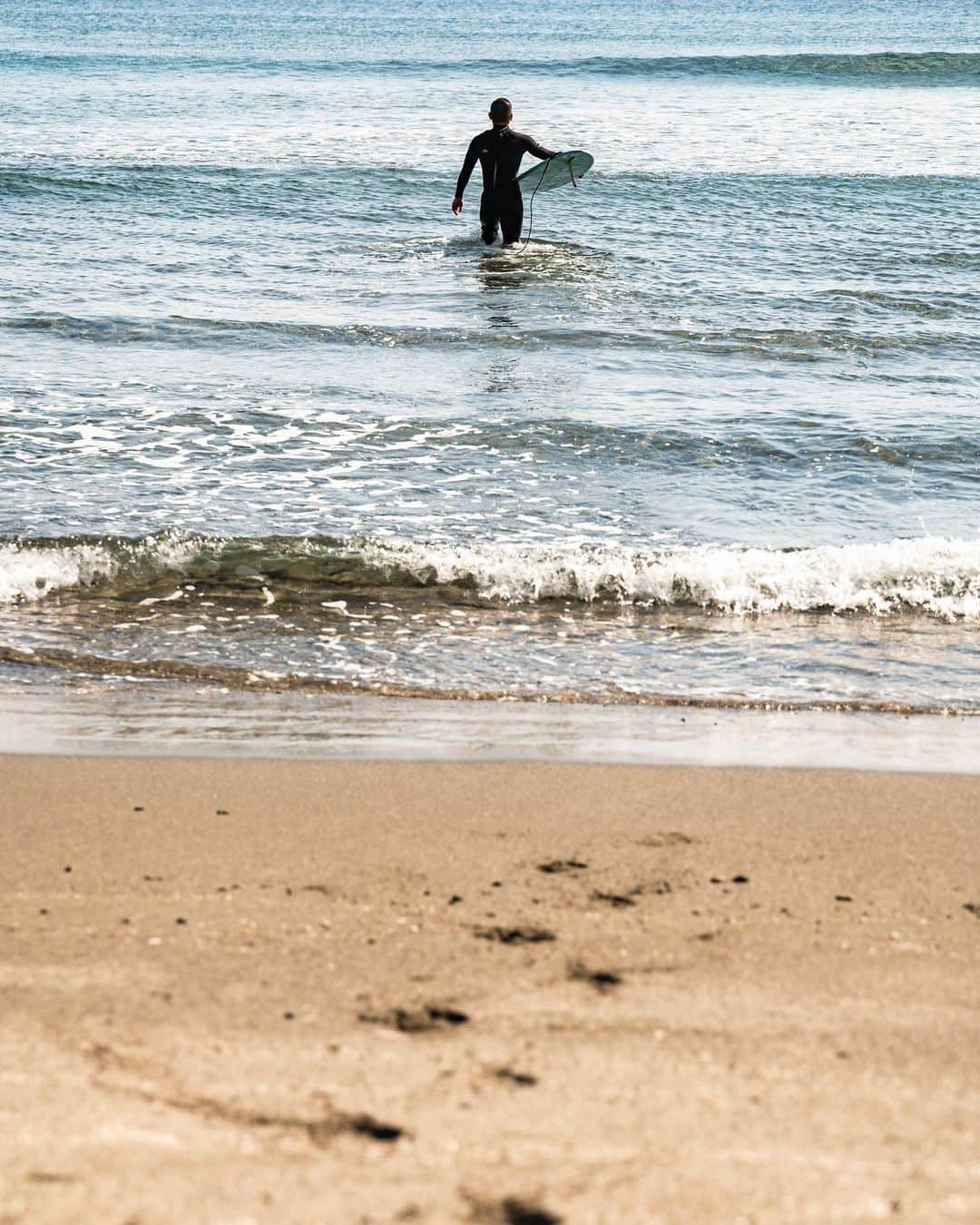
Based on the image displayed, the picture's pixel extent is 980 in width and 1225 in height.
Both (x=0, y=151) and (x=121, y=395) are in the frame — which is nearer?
(x=121, y=395)

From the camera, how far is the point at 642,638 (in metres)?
5.54

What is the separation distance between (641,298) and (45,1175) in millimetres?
11715

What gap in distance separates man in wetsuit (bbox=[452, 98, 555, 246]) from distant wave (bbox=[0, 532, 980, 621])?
9.37m

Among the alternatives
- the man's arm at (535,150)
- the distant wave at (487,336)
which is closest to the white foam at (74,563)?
the distant wave at (487,336)

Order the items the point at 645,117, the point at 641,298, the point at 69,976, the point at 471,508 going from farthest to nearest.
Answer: the point at 645,117, the point at 641,298, the point at 471,508, the point at 69,976

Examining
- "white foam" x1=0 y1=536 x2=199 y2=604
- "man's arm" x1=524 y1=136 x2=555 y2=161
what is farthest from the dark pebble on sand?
"man's arm" x1=524 y1=136 x2=555 y2=161

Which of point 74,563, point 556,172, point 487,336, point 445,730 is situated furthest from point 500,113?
point 445,730

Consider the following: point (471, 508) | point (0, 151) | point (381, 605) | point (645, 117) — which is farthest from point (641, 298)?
point (645, 117)

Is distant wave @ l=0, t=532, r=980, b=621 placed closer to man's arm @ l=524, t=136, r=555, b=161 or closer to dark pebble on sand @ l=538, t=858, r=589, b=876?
dark pebble on sand @ l=538, t=858, r=589, b=876

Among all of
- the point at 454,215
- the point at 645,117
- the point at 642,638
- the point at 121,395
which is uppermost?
the point at 645,117

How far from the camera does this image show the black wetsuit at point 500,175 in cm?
1471

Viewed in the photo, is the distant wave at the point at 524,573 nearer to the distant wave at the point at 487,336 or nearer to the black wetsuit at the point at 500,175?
the distant wave at the point at 487,336

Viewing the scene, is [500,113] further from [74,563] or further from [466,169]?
[74,563]

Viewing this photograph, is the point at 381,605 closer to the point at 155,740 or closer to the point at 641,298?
the point at 155,740
